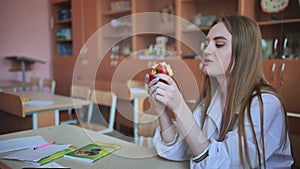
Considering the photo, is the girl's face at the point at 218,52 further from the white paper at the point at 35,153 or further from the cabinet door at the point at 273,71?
the cabinet door at the point at 273,71

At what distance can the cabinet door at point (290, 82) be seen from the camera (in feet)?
8.46

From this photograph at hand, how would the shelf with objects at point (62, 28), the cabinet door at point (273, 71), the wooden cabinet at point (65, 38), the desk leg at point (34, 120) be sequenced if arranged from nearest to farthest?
the desk leg at point (34, 120) → the cabinet door at point (273, 71) → the wooden cabinet at point (65, 38) → the shelf with objects at point (62, 28)

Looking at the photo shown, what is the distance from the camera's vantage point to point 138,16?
1165 mm

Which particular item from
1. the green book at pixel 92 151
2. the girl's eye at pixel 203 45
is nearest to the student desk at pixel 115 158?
the green book at pixel 92 151

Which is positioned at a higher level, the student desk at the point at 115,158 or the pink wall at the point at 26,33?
the pink wall at the point at 26,33

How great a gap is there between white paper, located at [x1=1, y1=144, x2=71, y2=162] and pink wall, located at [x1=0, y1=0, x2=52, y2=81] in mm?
4280

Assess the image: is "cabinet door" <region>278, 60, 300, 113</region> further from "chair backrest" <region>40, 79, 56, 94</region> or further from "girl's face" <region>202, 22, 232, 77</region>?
"chair backrest" <region>40, 79, 56, 94</region>

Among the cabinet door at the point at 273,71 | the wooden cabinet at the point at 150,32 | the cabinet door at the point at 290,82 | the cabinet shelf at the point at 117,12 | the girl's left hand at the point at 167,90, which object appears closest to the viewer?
the girl's left hand at the point at 167,90

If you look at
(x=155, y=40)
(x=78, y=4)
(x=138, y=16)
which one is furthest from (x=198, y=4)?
(x=138, y=16)

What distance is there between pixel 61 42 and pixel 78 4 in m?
1.03

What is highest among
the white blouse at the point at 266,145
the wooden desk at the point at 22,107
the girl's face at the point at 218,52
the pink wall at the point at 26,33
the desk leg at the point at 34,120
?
the pink wall at the point at 26,33

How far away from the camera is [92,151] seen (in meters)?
1.18

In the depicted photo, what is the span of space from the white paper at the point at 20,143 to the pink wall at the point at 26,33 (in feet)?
13.4

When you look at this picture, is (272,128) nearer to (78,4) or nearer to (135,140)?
(135,140)
